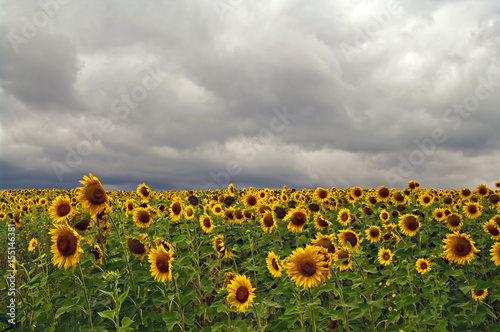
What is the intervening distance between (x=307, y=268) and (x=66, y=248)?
3.03m

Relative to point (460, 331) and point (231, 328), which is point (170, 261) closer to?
point (231, 328)

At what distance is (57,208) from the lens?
536cm

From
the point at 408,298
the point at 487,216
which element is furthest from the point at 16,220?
the point at 487,216

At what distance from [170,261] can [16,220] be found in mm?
10292

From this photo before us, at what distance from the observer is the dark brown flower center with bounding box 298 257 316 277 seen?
4.21m

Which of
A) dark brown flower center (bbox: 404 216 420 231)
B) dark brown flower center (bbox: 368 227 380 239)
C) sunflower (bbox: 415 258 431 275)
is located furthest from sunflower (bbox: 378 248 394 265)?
dark brown flower center (bbox: 404 216 420 231)

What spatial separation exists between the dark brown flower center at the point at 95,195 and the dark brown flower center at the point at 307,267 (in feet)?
9.35

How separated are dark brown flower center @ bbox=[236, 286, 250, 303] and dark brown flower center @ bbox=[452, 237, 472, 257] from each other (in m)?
3.80

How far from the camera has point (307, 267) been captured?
4.23 metres

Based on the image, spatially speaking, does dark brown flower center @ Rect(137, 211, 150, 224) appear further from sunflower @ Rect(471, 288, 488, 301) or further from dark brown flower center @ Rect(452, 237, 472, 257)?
sunflower @ Rect(471, 288, 488, 301)

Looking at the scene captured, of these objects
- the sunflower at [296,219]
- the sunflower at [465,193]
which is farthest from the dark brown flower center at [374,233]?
the sunflower at [465,193]

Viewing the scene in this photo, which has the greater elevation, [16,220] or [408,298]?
[16,220]

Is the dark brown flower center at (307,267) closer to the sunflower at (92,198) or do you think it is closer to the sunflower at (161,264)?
the sunflower at (161,264)

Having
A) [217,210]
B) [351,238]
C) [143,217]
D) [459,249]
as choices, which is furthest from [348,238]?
[217,210]
